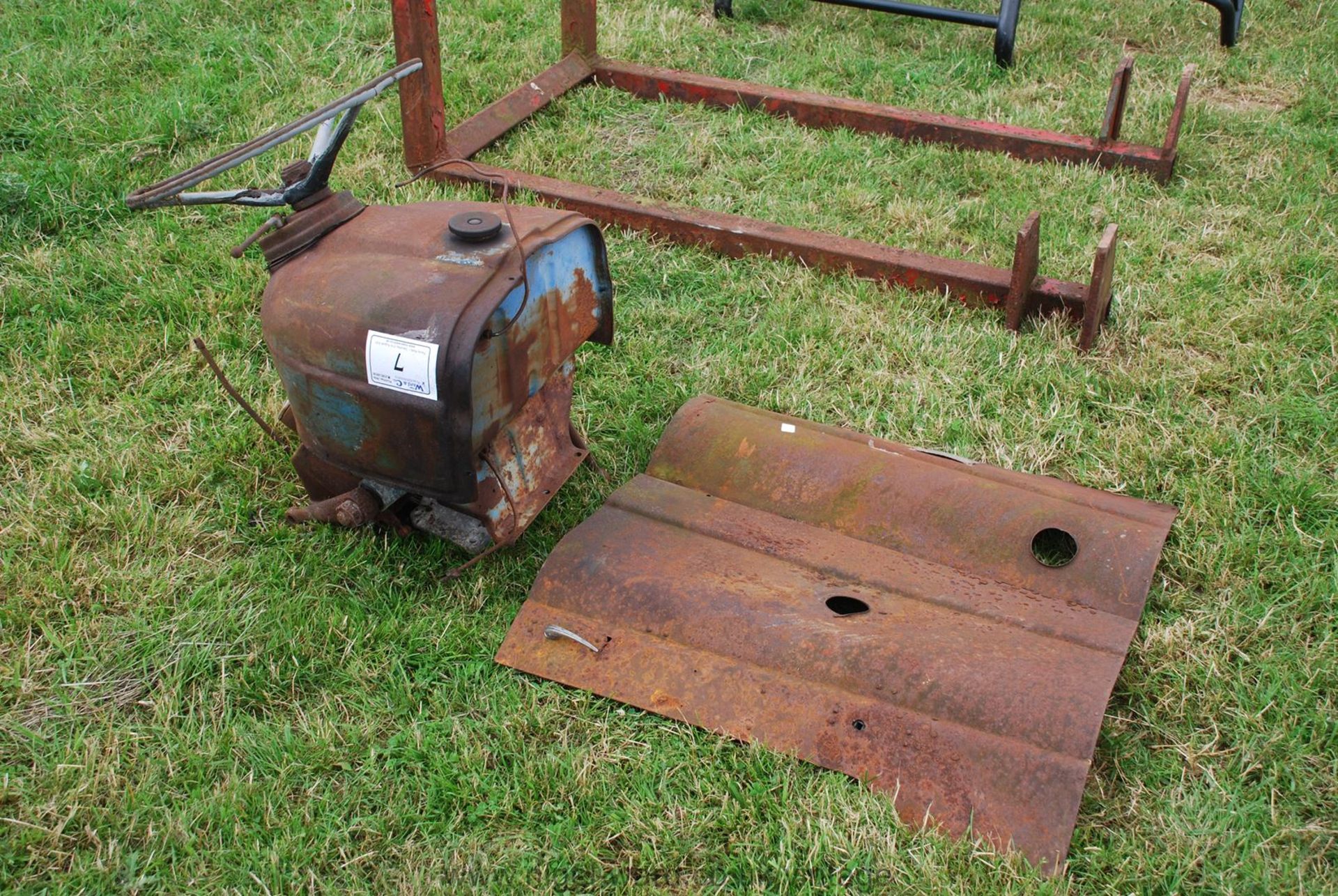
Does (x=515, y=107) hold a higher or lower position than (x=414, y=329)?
lower

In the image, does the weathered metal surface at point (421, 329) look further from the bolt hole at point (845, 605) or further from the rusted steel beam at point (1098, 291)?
the rusted steel beam at point (1098, 291)

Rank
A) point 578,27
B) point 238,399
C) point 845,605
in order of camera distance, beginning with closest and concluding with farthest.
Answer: point 845,605 → point 238,399 → point 578,27

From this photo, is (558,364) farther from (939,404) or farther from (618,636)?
(939,404)

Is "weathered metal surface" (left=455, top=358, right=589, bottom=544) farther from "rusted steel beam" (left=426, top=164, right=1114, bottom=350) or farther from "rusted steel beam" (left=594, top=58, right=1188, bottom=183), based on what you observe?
"rusted steel beam" (left=594, top=58, right=1188, bottom=183)

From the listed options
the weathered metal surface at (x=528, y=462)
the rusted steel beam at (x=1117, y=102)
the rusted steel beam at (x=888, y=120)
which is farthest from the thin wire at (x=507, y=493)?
the rusted steel beam at (x=1117, y=102)

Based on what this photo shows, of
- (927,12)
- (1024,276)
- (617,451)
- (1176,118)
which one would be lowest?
(617,451)

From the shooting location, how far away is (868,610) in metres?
2.57

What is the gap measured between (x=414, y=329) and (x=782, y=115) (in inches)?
127

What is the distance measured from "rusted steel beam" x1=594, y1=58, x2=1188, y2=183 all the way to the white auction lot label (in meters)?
3.19

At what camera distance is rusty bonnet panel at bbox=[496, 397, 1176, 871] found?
88.6 inches

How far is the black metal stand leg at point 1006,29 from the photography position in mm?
5395

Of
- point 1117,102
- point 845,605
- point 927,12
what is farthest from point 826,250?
point 927,12

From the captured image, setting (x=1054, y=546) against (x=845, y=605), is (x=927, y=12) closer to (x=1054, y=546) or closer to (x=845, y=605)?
(x=1054, y=546)

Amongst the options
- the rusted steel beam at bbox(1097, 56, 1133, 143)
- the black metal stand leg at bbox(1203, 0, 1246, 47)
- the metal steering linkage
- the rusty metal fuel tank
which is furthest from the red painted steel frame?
the black metal stand leg at bbox(1203, 0, 1246, 47)
